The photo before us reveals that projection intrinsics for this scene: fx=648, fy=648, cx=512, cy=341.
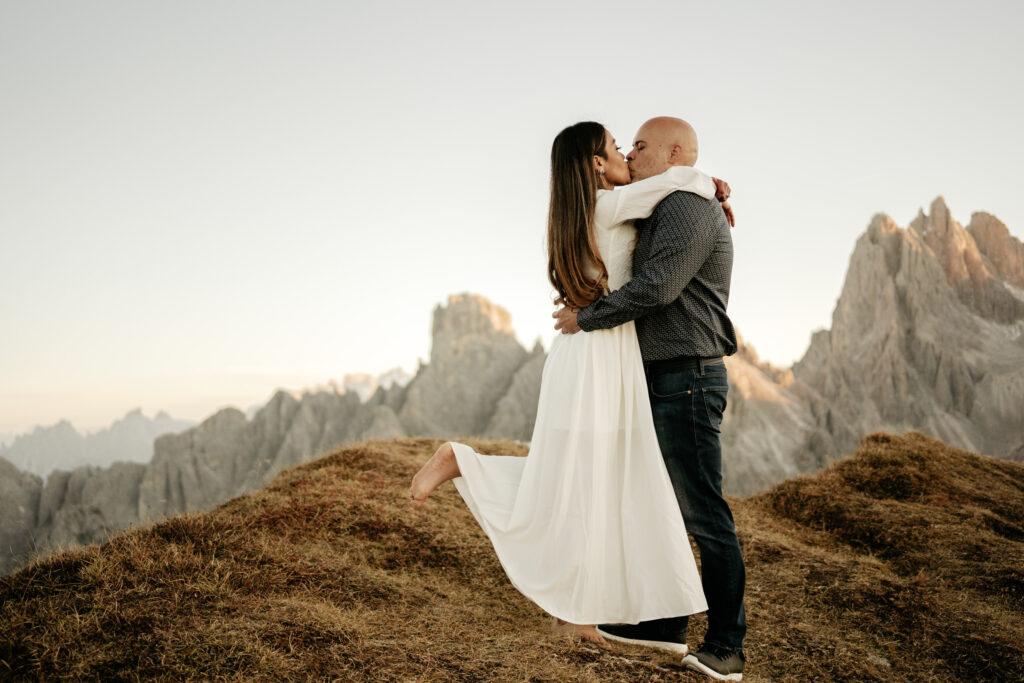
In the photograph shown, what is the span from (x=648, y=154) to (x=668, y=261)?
2.09ft

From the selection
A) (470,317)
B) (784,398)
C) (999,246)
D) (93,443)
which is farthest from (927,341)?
(93,443)

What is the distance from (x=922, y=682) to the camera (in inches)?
129

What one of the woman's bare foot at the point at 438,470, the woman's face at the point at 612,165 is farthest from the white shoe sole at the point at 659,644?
the woman's face at the point at 612,165

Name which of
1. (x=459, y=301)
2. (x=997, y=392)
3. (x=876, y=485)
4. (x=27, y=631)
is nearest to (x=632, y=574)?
(x=27, y=631)

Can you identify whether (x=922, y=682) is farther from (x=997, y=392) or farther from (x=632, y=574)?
(x=997, y=392)

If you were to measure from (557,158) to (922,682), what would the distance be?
125 inches

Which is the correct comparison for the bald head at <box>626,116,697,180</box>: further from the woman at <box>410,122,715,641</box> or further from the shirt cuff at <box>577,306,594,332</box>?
the shirt cuff at <box>577,306,594,332</box>

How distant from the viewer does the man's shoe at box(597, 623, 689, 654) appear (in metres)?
3.09

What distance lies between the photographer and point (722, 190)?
3090 millimetres

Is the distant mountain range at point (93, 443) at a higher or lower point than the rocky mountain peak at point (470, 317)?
lower

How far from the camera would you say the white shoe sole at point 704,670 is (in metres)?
2.72

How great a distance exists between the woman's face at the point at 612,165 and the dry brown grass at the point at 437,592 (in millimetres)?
2136

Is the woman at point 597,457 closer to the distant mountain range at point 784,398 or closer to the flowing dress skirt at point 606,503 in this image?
the flowing dress skirt at point 606,503

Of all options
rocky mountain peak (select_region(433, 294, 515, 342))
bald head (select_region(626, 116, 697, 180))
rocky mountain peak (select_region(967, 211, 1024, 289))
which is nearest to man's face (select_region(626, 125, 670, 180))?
bald head (select_region(626, 116, 697, 180))
